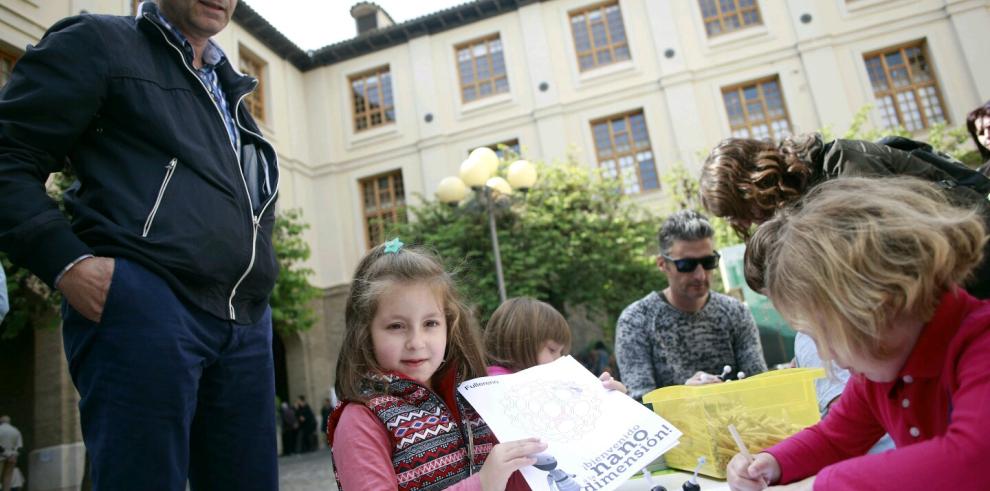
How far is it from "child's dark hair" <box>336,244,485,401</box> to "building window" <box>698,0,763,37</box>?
1667 cm

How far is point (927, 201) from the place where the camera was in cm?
112

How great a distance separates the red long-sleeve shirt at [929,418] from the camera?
943mm

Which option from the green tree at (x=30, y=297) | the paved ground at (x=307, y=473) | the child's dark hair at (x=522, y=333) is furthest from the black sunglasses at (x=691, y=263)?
the green tree at (x=30, y=297)

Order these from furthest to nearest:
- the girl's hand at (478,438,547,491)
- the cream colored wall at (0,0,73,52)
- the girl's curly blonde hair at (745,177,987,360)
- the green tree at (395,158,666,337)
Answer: the green tree at (395,158,666,337)
the cream colored wall at (0,0,73,52)
the girl's hand at (478,438,547,491)
the girl's curly blonde hair at (745,177,987,360)

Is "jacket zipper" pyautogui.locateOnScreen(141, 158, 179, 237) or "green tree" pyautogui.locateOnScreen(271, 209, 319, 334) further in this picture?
"green tree" pyautogui.locateOnScreen(271, 209, 319, 334)

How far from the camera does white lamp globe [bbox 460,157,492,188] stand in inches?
306

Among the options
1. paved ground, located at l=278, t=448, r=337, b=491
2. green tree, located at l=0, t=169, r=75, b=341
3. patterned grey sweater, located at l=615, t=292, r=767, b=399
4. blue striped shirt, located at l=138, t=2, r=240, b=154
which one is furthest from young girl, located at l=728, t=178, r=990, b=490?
green tree, located at l=0, t=169, r=75, b=341

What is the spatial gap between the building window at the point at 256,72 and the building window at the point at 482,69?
5.64m

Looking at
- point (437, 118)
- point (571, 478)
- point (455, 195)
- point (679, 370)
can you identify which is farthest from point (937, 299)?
point (437, 118)

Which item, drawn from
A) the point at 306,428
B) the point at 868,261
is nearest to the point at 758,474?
the point at 868,261

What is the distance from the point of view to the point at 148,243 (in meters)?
1.66

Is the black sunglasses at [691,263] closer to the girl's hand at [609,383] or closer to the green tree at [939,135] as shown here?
the girl's hand at [609,383]

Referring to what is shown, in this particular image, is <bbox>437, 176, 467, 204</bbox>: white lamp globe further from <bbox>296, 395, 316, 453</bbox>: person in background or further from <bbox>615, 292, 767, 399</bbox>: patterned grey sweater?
<bbox>296, 395, 316, 453</bbox>: person in background

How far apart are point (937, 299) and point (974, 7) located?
18143 mm
